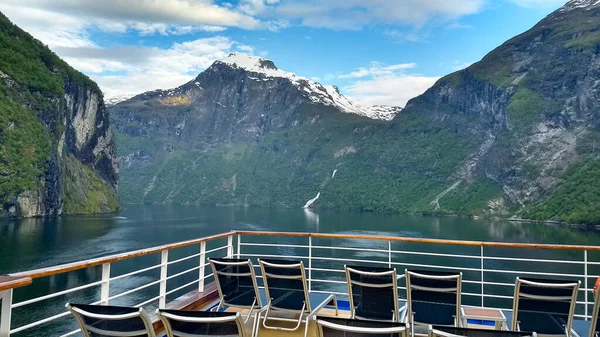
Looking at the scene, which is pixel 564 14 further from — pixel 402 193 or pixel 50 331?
pixel 50 331

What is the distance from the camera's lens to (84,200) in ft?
284

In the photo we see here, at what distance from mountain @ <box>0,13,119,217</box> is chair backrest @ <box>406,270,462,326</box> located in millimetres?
72142

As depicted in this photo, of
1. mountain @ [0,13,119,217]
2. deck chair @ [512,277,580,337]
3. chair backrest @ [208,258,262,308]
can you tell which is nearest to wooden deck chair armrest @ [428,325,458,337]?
deck chair @ [512,277,580,337]

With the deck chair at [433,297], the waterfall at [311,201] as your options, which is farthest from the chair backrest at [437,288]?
the waterfall at [311,201]

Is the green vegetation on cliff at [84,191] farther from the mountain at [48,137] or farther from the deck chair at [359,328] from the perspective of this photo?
the deck chair at [359,328]

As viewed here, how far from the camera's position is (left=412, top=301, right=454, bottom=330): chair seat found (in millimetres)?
3924

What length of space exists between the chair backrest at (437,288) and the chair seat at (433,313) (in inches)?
0.6

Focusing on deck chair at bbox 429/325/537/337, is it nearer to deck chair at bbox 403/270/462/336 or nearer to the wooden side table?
deck chair at bbox 403/270/462/336

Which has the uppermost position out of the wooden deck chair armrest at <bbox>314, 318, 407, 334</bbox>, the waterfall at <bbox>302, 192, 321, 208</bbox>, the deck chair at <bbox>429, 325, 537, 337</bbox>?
the deck chair at <bbox>429, 325, 537, 337</bbox>

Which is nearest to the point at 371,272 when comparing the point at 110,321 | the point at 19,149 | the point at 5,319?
the point at 110,321

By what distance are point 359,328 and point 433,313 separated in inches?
72.0

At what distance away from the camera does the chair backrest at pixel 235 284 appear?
446cm

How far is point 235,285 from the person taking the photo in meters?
4.53

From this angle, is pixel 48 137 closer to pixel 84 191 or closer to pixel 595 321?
pixel 84 191
